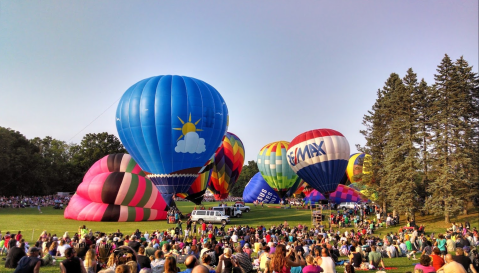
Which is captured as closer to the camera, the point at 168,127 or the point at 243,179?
the point at 168,127

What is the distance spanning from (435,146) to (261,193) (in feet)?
95.5

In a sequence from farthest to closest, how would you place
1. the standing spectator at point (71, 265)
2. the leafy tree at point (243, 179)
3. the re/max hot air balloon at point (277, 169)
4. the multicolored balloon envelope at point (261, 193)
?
the leafy tree at point (243, 179)
the multicolored balloon envelope at point (261, 193)
the re/max hot air balloon at point (277, 169)
the standing spectator at point (71, 265)

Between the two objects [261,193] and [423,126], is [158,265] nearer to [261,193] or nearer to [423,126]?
[423,126]

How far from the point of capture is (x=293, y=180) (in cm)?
4762

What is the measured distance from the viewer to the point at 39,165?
184ft

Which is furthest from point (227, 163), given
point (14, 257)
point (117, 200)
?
point (14, 257)

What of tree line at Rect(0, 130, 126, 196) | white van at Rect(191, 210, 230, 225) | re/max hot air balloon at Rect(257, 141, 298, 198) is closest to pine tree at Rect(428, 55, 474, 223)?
white van at Rect(191, 210, 230, 225)

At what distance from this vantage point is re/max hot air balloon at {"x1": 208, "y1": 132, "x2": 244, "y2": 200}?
149 ft

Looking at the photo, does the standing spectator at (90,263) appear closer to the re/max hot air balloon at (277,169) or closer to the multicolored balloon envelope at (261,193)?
the re/max hot air balloon at (277,169)

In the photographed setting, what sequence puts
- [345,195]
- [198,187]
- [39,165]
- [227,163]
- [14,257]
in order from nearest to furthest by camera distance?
[14,257], [198,187], [345,195], [227,163], [39,165]

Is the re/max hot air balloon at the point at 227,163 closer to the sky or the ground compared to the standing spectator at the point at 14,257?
closer to the sky

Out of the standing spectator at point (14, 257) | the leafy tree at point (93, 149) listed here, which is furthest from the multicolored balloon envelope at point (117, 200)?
the leafy tree at point (93, 149)

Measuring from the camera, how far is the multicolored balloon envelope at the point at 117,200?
2555cm

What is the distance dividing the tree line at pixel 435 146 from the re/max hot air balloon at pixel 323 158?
4.52 m
